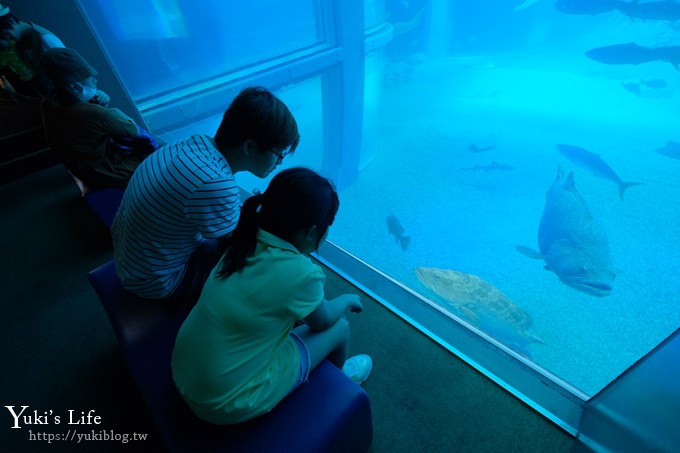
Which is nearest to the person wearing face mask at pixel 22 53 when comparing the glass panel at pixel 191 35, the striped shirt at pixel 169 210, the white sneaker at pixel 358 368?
the glass panel at pixel 191 35

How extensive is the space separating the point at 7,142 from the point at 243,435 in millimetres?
3425

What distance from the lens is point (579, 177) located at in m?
6.28

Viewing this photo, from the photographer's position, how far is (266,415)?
678 millimetres

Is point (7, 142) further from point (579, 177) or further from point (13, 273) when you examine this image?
point (579, 177)

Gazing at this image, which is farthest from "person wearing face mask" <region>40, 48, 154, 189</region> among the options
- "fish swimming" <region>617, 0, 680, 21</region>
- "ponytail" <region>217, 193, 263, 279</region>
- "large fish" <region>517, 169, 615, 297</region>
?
"fish swimming" <region>617, 0, 680, 21</region>

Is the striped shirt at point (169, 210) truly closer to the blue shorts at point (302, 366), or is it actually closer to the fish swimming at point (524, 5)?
the blue shorts at point (302, 366)

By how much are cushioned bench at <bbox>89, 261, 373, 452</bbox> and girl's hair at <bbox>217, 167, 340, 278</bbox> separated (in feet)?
1.21

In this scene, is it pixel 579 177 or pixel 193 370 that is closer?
pixel 193 370

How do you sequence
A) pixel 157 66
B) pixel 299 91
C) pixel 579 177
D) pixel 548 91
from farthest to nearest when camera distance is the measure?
pixel 548 91 < pixel 579 177 < pixel 299 91 < pixel 157 66

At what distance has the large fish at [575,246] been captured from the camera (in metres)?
2.33

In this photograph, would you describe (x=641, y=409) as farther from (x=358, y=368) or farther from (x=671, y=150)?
(x=671, y=150)

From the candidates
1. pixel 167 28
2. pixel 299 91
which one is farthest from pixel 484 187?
pixel 167 28

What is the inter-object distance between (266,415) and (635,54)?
20.5 feet

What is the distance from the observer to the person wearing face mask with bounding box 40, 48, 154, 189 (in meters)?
1.41
